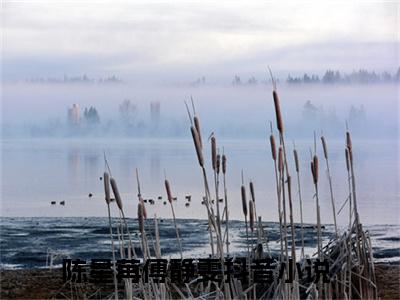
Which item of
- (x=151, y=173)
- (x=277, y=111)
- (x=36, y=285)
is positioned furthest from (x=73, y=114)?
(x=277, y=111)

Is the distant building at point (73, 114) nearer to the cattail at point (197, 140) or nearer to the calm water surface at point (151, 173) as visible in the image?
the calm water surface at point (151, 173)

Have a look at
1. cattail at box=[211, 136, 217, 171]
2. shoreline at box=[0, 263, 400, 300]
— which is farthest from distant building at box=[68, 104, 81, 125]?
cattail at box=[211, 136, 217, 171]

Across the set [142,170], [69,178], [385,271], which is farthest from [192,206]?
[385,271]

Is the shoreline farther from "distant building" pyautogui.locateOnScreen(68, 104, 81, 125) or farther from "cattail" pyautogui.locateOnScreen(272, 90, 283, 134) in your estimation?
"cattail" pyautogui.locateOnScreen(272, 90, 283, 134)

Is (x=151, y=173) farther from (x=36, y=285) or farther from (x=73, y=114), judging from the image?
(x=36, y=285)

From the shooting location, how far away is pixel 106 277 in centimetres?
295

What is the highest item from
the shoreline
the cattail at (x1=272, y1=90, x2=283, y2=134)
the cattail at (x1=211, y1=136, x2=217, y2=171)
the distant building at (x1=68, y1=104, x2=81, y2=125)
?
the distant building at (x1=68, y1=104, x2=81, y2=125)

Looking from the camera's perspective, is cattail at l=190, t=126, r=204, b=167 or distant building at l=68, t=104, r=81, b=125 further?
distant building at l=68, t=104, r=81, b=125

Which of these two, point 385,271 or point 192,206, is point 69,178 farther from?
point 385,271

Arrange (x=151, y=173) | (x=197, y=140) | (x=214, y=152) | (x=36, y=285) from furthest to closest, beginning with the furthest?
(x=36, y=285) < (x=151, y=173) < (x=214, y=152) < (x=197, y=140)

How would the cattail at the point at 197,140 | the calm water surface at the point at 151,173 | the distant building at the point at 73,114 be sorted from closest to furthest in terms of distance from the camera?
the cattail at the point at 197,140, the calm water surface at the point at 151,173, the distant building at the point at 73,114

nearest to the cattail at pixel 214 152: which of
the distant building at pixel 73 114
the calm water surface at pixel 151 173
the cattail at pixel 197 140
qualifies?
the cattail at pixel 197 140

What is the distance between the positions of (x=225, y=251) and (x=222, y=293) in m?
0.27

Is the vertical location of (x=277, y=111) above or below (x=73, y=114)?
below
